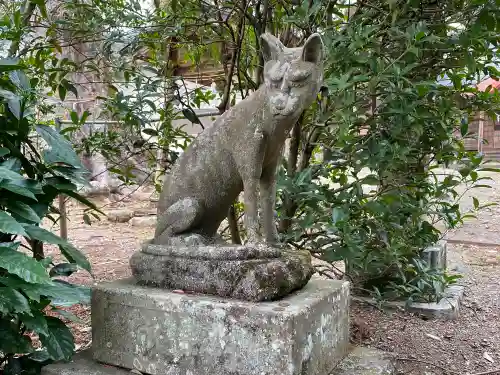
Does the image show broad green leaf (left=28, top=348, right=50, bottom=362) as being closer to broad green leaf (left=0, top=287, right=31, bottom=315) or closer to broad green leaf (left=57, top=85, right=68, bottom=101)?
broad green leaf (left=0, top=287, right=31, bottom=315)

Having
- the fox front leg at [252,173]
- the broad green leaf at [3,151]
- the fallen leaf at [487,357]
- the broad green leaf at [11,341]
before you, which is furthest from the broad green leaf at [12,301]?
the fallen leaf at [487,357]

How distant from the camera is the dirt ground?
2.90m

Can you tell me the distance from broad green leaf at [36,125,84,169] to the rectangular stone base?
0.53 meters

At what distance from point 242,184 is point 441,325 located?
84.2 inches

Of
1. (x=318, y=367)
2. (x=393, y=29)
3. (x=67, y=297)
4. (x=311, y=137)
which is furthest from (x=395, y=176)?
(x=67, y=297)

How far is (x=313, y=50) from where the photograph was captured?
1.66 meters

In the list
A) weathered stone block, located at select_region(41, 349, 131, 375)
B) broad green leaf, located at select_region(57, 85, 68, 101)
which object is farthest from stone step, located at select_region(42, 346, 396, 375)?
broad green leaf, located at select_region(57, 85, 68, 101)

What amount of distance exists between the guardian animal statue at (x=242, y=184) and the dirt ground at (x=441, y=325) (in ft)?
2.80

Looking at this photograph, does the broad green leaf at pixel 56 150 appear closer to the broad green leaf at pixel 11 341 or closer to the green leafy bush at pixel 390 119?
the broad green leaf at pixel 11 341

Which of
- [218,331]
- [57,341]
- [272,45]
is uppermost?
[272,45]

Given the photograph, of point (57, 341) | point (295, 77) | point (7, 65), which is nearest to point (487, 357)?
point (295, 77)

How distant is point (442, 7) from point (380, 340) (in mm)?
1929

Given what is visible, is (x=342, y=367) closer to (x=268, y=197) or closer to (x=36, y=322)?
(x=268, y=197)

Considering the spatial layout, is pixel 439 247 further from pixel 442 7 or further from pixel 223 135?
pixel 223 135
